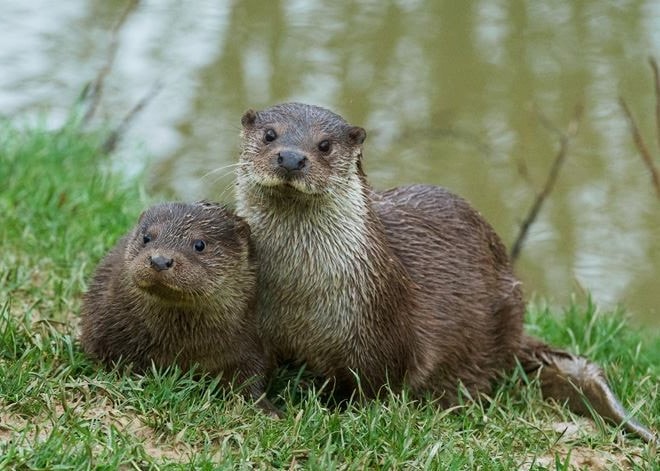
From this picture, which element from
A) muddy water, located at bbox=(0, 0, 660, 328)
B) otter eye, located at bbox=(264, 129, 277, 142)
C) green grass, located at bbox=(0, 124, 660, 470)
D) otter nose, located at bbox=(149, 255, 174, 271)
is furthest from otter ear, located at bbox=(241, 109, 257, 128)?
muddy water, located at bbox=(0, 0, 660, 328)

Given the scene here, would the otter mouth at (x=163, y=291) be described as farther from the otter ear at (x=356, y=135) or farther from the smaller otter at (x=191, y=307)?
the otter ear at (x=356, y=135)

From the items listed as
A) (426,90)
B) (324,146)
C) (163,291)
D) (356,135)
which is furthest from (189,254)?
(426,90)

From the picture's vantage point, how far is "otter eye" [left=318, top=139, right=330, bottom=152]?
4.44 m

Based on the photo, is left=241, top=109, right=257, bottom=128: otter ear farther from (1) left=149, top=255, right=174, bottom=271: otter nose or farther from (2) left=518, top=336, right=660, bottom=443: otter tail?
(2) left=518, top=336, right=660, bottom=443: otter tail

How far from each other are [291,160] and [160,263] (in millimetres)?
561

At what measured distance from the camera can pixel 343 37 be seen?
37.6ft

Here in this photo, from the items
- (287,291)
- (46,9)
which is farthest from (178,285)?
(46,9)

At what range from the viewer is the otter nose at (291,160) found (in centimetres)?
426

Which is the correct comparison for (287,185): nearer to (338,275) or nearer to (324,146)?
(324,146)

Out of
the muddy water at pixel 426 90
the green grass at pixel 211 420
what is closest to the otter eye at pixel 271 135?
the green grass at pixel 211 420

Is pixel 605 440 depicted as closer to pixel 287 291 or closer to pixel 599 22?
pixel 287 291

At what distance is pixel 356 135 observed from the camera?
4574mm

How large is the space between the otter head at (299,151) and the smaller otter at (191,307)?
225mm

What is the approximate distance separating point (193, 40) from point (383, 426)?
24.6 ft
